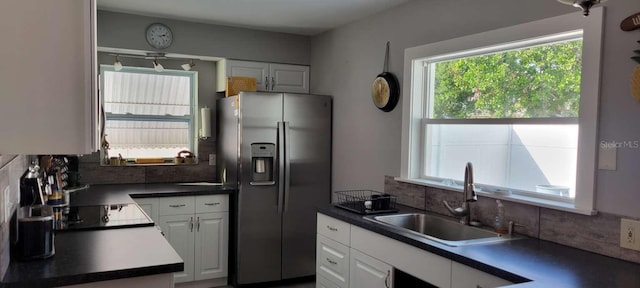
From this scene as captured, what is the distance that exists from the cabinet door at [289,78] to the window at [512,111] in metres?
1.57

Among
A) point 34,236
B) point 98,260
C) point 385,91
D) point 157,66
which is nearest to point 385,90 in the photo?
point 385,91

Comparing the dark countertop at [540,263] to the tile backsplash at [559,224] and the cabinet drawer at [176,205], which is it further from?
the cabinet drawer at [176,205]

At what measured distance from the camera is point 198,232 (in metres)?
3.96

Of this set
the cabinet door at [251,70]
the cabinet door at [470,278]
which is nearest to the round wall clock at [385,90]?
the cabinet door at [251,70]

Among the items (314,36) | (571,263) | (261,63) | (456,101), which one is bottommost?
(571,263)

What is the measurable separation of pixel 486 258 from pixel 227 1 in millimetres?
2556

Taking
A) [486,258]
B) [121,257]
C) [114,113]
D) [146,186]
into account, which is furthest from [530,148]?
[114,113]

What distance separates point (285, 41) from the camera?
4578mm

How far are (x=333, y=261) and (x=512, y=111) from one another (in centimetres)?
148

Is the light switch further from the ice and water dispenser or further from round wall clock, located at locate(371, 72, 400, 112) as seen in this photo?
the ice and water dispenser

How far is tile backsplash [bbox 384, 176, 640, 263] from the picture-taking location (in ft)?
6.73

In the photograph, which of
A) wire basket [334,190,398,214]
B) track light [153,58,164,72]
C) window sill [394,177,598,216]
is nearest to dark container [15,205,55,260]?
wire basket [334,190,398,214]

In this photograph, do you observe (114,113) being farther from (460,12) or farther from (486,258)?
(486,258)

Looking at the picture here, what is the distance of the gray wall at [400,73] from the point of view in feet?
6.64
